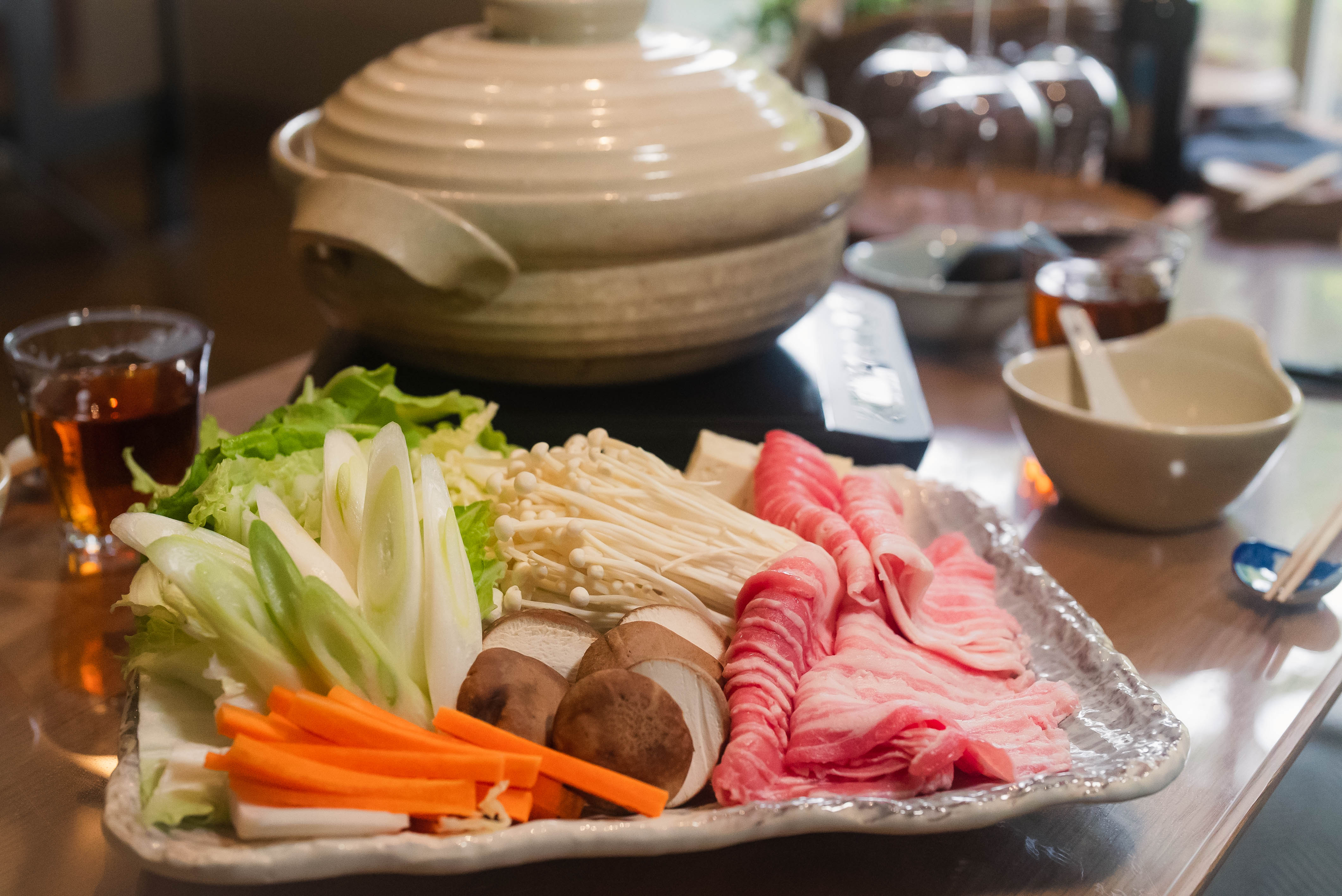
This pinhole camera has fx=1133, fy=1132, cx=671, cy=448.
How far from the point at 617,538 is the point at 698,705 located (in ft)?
0.57

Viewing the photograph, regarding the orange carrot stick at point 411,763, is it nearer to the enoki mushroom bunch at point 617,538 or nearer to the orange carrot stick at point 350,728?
the orange carrot stick at point 350,728

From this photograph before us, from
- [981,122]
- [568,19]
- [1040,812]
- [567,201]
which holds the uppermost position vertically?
[568,19]

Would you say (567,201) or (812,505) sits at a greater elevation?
(567,201)

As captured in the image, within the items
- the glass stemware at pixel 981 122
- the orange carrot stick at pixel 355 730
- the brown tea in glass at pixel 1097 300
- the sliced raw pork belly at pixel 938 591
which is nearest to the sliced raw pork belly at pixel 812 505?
the sliced raw pork belly at pixel 938 591

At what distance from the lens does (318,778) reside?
1.91ft

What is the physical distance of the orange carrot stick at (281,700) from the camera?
24.5 inches

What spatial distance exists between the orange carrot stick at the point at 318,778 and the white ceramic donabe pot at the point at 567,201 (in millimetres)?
459

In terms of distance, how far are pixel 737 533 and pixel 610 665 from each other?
0.62 ft

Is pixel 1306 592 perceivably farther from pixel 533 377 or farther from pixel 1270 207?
pixel 1270 207

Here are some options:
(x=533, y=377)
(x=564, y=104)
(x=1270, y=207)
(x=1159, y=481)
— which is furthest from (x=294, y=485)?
(x=1270, y=207)

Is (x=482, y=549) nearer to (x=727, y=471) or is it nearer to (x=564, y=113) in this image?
(x=727, y=471)

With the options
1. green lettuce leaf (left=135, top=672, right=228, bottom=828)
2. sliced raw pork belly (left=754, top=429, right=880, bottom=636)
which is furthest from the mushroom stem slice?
green lettuce leaf (left=135, top=672, right=228, bottom=828)

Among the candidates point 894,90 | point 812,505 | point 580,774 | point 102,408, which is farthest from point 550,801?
point 894,90

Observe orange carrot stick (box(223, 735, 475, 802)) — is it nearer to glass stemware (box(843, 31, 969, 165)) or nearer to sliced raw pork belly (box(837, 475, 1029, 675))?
sliced raw pork belly (box(837, 475, 1029, 675))
